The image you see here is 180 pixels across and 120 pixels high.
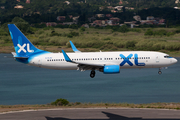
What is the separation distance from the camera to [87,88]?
101m

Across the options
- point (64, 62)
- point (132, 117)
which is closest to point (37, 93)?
point (64, 62)

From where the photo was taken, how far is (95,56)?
232 feet

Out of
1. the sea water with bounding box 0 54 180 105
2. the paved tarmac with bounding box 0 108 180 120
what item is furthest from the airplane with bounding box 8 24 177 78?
the paved tarmac with bounding box 0 108 180 120

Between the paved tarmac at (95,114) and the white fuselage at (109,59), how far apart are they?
1915 centimetres

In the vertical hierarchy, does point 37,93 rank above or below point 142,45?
below

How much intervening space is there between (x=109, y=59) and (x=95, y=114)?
909 inches

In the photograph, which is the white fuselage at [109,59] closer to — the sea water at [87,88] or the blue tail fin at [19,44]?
the blue tail fin at [19,44]

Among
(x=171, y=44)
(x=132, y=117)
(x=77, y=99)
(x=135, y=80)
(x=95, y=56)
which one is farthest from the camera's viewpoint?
(x=171, y=44)

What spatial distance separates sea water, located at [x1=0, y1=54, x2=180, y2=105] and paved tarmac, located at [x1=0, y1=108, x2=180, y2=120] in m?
30.9

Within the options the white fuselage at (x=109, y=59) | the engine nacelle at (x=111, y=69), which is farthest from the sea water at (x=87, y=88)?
the engine nacelle at (x=111, y=69)

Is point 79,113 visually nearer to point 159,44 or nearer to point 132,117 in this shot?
point 132,117

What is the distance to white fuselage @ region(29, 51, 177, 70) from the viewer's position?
70438 mm

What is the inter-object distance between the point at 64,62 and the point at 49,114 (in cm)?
2413

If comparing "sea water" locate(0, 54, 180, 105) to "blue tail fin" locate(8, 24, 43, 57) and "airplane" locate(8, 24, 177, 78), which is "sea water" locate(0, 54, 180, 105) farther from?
"blue tail fin" locate(8, 24, 43, 57)
